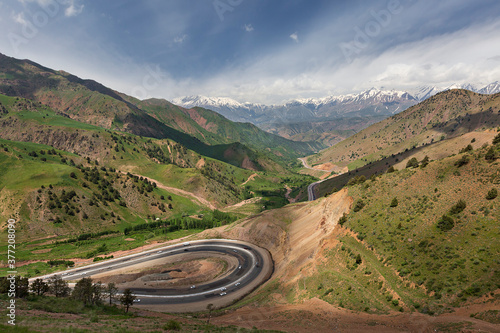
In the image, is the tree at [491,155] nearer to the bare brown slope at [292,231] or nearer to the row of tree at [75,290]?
the bare brown slope at [292,231]

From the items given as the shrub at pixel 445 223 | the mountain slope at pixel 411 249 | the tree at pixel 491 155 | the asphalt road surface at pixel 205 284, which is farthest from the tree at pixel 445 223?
the asphalt road surface at pixel 205 284

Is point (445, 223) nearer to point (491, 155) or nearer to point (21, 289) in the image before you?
point (491, 155)

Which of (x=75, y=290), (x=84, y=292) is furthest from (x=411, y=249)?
(x=75, y=290)

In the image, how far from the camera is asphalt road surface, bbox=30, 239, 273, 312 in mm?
59519

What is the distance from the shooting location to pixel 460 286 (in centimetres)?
2894

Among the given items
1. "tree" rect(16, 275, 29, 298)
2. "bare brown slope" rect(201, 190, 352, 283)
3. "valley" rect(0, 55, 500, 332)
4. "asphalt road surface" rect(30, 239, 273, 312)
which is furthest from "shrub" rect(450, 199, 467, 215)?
"tree" rect(16, 275, 29, 298)

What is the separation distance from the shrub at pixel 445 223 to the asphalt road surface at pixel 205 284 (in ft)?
159

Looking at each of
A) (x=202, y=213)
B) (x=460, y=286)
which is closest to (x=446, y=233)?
(x=460, y=286)

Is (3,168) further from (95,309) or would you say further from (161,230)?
(95,309)

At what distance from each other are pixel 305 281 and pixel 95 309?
4304 cm

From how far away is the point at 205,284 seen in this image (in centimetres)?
6712

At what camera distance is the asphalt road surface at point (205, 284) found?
195ft

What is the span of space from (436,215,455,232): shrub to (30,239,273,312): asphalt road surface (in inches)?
1902

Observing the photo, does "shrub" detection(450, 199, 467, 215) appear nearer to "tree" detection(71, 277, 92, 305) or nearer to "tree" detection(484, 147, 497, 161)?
"tree" detection(484, 147, 497, 161)
